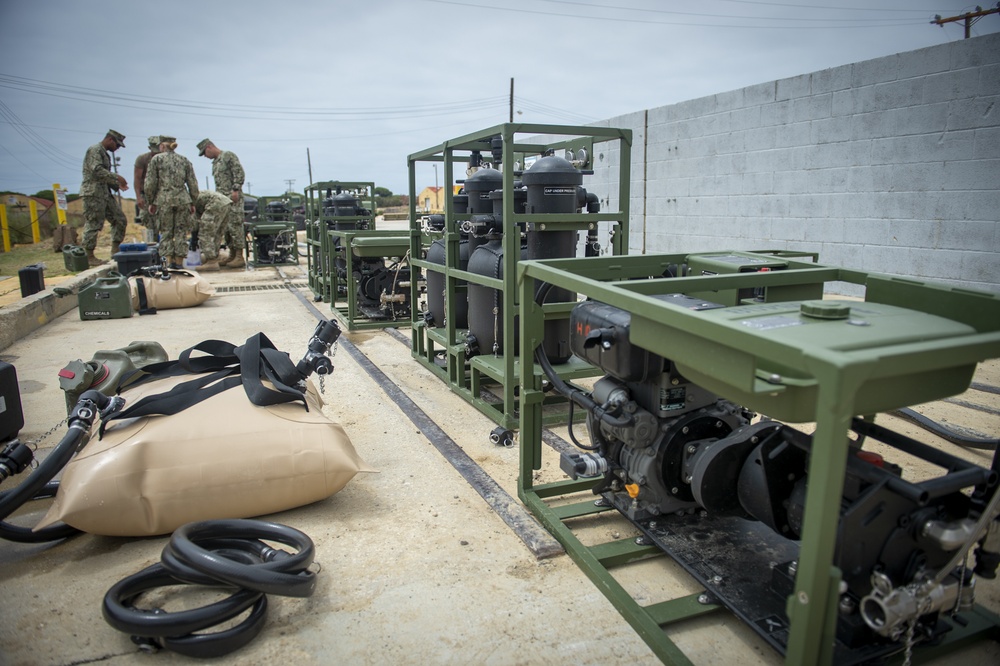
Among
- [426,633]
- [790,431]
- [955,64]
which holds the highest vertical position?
[955,64]

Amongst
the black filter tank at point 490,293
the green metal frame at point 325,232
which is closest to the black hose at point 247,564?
the black filter tank at point 490,293

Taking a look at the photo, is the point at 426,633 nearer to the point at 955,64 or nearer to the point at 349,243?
the point at 349,243

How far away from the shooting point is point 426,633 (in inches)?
85.0

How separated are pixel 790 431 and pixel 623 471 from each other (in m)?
0.82

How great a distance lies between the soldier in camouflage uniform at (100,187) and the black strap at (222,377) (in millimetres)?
10801

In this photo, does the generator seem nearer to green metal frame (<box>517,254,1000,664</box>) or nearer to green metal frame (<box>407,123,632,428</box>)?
green metal frame (<box>407,123,632,428</box>)

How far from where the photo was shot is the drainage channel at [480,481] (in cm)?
271

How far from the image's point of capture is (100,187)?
12180mm

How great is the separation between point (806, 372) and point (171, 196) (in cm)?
1248

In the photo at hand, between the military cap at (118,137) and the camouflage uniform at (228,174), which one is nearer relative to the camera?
the military cap at (118,137)

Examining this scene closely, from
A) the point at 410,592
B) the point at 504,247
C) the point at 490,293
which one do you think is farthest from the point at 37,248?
the point at 410,592

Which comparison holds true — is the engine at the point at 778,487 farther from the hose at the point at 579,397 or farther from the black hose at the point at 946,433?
the black hose at the point at 946,433

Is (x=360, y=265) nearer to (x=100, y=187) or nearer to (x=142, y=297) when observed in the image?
(x=142, y=297)

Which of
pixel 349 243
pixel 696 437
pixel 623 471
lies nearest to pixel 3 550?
pixel 623 471
